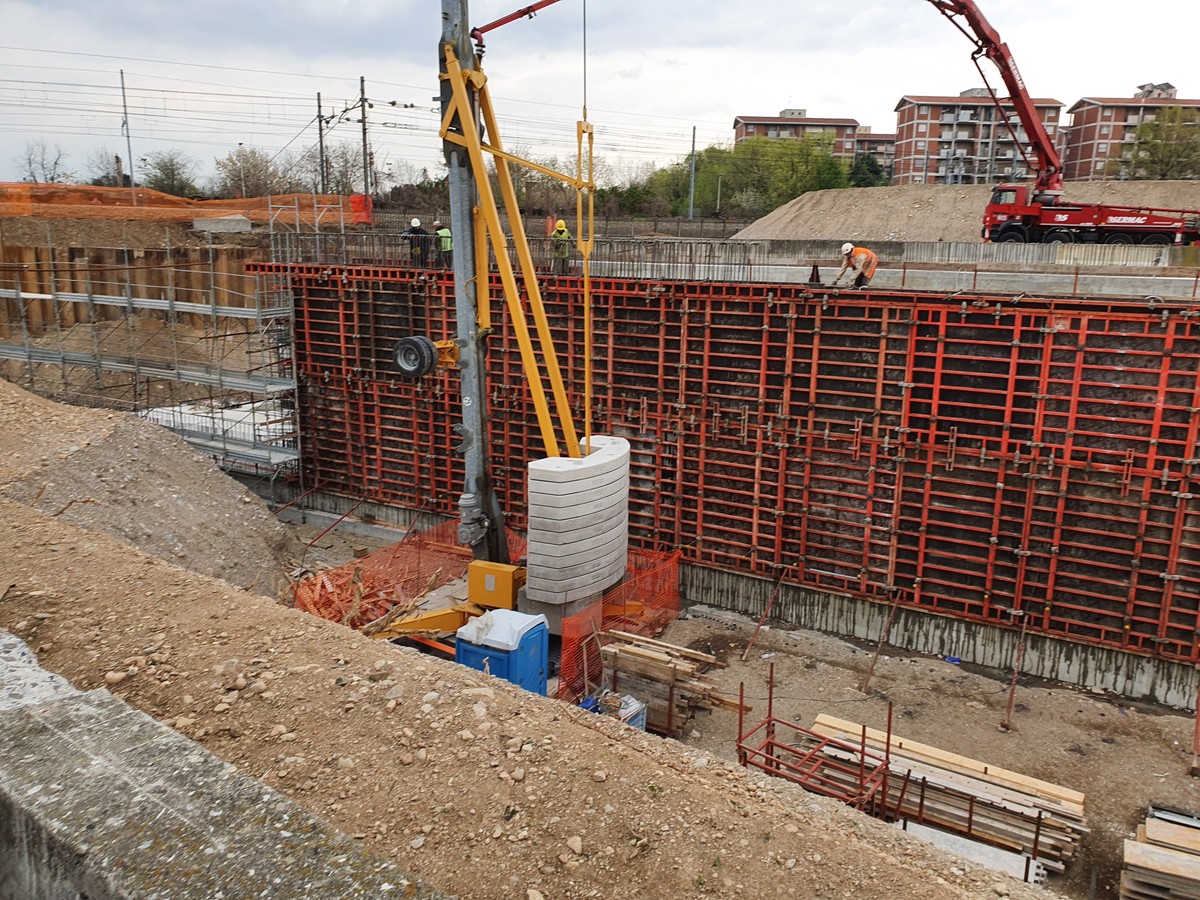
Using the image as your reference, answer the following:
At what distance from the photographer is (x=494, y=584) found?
1241cm

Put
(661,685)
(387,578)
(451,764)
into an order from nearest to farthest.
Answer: (451,764)
(661,685)
(387,578)

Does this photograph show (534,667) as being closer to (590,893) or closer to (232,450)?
(590,893)

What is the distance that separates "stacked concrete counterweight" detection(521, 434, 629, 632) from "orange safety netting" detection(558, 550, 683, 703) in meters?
0.36

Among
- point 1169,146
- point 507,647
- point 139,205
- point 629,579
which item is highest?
point 1169,146

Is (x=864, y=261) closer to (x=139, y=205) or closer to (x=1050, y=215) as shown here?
(x=1050, y=215)

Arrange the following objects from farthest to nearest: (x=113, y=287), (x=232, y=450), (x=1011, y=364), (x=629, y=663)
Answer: (x=113, y=287) → (x=232, y=450) → (x=1011, y=364) → (x=629, y=663)

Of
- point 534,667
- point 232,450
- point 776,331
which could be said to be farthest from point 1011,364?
point 232,450

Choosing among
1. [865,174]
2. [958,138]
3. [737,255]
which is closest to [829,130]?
[958,138]

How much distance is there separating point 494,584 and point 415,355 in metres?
3.50

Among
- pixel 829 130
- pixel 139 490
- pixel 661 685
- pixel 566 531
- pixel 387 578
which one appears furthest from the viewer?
pixel 829 130

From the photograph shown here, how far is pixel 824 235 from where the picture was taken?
41.9 meters

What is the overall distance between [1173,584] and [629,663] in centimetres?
725

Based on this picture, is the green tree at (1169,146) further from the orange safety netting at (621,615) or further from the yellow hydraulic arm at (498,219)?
the yellow hydraulic arm at (498,219)

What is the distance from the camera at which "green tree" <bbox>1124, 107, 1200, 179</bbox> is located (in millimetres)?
46906
